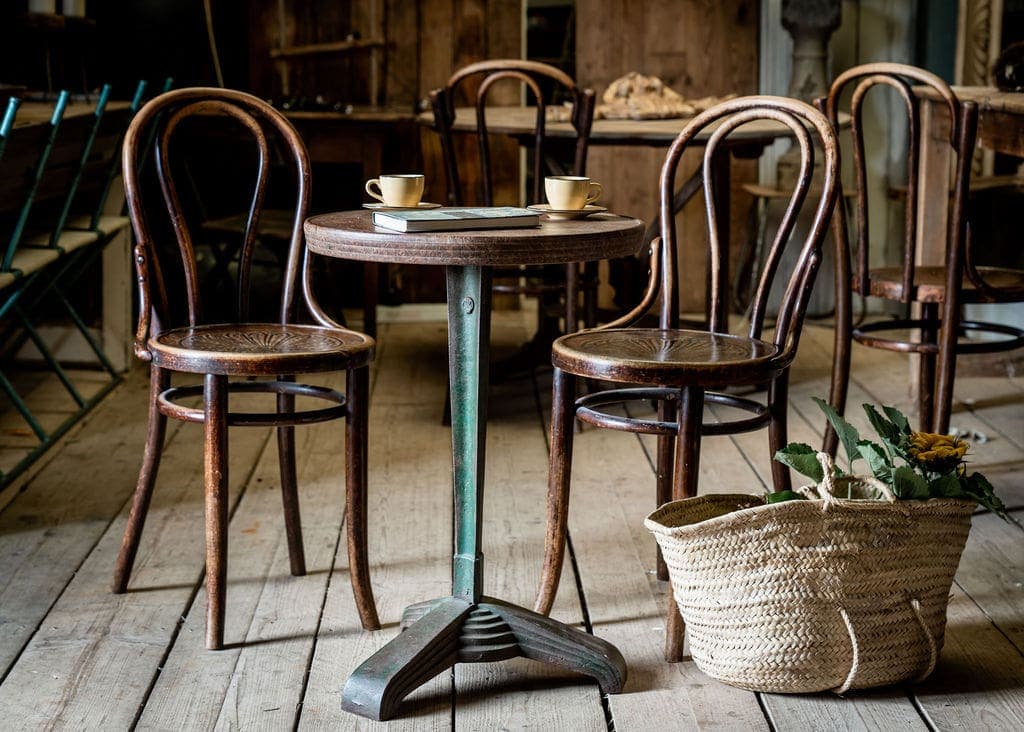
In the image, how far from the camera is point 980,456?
371 centimetres

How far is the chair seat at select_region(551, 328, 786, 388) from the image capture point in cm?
228

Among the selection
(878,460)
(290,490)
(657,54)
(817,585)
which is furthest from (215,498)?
(657,54)

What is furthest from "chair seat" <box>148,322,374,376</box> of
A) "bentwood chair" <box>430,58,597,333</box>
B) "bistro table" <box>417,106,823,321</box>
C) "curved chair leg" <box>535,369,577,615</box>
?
"bistro table" <box>417,106,823,321</box>

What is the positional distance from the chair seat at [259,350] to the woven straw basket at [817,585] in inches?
24.7

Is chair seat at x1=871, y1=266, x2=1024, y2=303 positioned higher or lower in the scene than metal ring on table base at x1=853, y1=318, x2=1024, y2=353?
higher

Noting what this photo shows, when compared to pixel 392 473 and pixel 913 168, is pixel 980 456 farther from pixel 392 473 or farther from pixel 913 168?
pixel 392 473

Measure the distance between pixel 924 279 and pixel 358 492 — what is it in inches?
65.1

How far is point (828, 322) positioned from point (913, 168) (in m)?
2.49

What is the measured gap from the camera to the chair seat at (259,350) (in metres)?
2.32

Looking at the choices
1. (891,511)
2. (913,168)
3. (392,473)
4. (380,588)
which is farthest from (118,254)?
(891,511)

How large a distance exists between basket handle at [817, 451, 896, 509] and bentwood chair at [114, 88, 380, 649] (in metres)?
0.83

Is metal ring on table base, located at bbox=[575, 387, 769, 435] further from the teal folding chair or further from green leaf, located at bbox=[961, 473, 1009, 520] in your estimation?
the teal folding chair

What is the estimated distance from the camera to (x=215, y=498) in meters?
2.39

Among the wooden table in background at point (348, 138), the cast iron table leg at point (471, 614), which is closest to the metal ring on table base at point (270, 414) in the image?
the cast iron table leg at point (471, 614)
